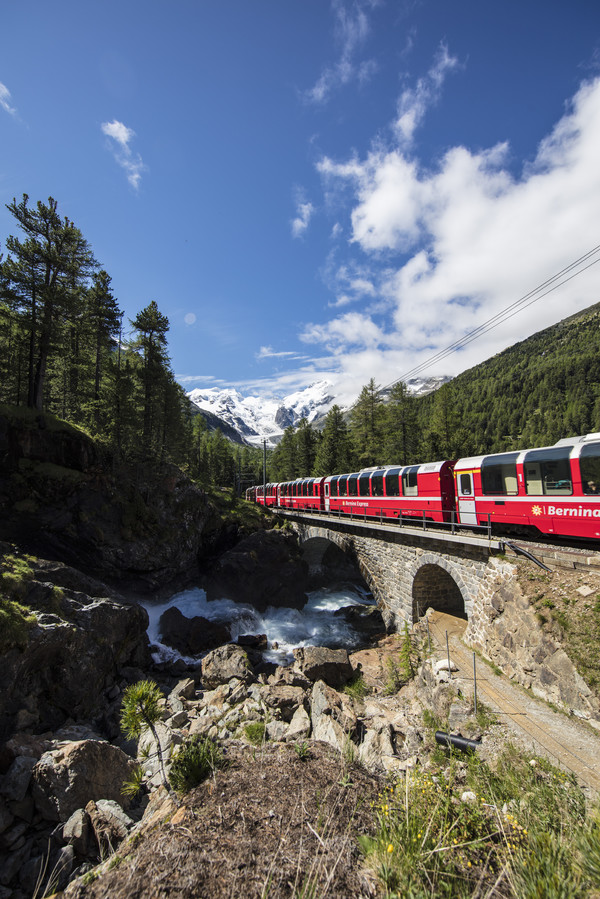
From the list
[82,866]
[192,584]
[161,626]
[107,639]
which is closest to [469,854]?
[82,866]

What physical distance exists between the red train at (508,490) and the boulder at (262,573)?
10.1m

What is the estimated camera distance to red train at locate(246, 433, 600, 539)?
11297 mm

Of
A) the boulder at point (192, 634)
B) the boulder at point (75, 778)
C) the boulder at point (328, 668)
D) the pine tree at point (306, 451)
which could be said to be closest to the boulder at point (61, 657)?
the boulder at point (75, 778)

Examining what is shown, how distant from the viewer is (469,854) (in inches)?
141

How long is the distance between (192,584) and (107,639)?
44.1 feet

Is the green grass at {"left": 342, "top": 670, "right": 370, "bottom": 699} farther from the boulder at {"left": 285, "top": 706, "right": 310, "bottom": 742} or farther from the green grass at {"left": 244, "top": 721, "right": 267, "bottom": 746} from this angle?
the green grass at {"left": 244, "top": 721, "right": 267, "bottom": 746}

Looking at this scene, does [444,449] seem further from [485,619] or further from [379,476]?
[485,619]

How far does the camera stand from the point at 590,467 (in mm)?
11047

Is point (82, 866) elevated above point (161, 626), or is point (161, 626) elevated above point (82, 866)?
point (82, 866)

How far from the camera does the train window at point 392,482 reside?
2039 centimetres

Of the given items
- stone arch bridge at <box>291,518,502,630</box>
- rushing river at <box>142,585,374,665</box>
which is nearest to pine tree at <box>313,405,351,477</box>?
rushing river at <box>142,585,374,665</box>

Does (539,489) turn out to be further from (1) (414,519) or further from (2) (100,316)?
(2) (100,316)

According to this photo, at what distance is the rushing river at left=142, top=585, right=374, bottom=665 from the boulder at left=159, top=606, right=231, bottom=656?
467 millimetres

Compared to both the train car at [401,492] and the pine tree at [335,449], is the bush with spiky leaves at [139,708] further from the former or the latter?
the pine tree at [335,449]
